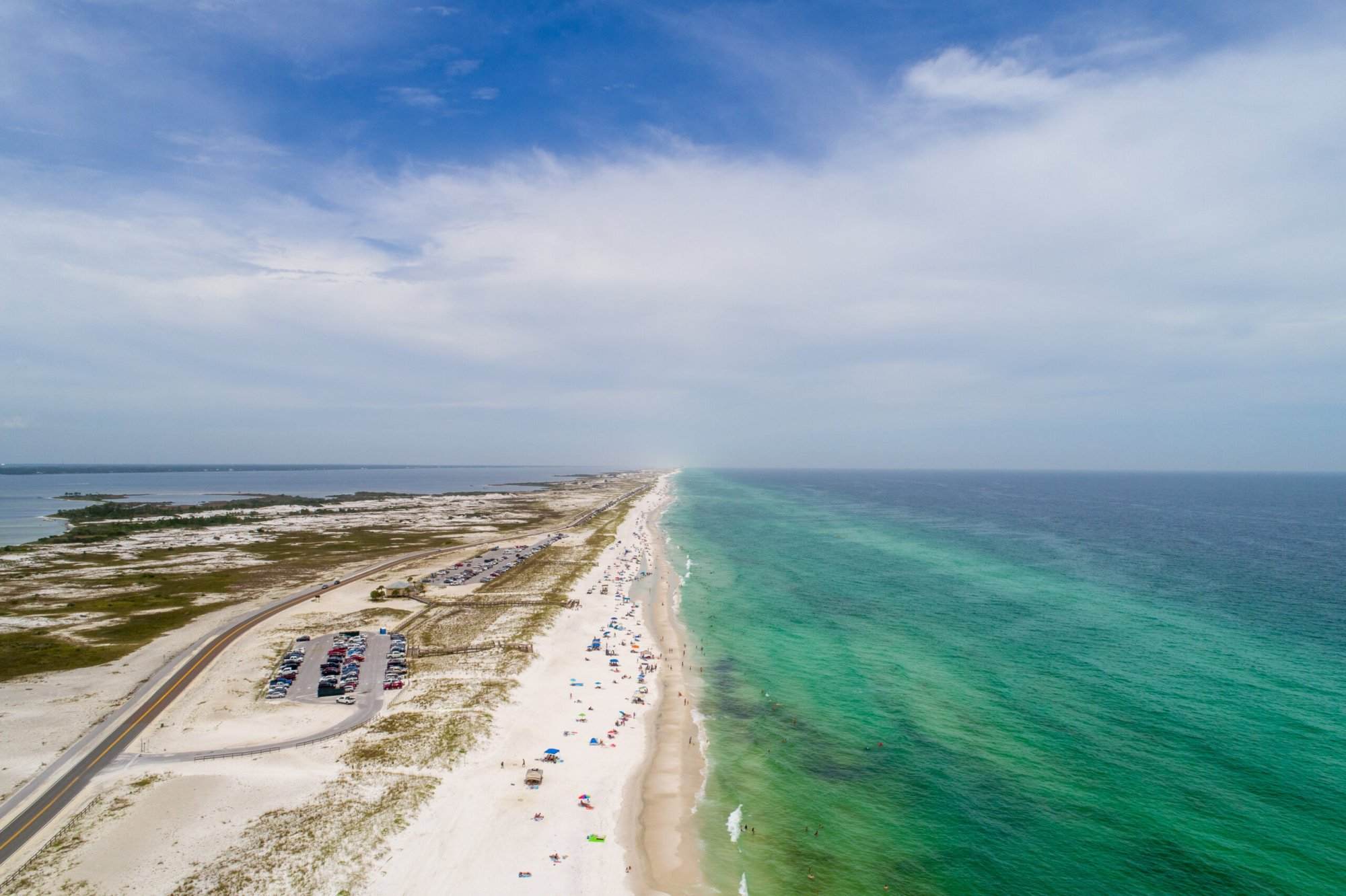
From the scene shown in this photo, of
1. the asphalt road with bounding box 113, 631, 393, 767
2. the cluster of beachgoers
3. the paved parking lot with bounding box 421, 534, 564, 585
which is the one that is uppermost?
the paved parking lot with bounding box 421, 534, 564, 585

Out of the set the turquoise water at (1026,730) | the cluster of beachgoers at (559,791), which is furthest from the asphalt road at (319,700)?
the turquoise water at (1026,730)

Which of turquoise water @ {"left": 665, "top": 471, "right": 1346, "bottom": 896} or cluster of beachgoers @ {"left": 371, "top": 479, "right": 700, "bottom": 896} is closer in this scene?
cluster of beachgoers @ {"left": 371, "top": 479, "right": 700, "bottom": 896}

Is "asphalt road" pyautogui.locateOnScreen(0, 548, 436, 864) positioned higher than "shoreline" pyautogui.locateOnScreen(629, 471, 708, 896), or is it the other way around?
"asphalt road" pyautogui.locateOnScreen(0, 548, 436, 864)

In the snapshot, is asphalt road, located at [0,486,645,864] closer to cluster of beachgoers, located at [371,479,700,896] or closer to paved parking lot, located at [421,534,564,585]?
cluster of beachgoers, located at [371,479,700,896]

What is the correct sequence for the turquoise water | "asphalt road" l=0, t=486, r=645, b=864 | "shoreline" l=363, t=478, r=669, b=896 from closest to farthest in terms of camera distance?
1. "shoreline" l=363, t=478, r=669, b=896
2. "asphalt road" l=0, t=486, r=645, b=864
3. the turquoise water

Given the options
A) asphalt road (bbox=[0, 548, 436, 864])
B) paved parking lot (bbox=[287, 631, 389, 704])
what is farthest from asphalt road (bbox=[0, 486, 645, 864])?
paved parking lot (bbox=[287, 631, 389, 704])

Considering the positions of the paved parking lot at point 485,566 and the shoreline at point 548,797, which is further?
the paved parking lot at point 485,566

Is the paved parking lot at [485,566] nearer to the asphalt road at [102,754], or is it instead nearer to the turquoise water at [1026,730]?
the asphalt road at [102,754]
